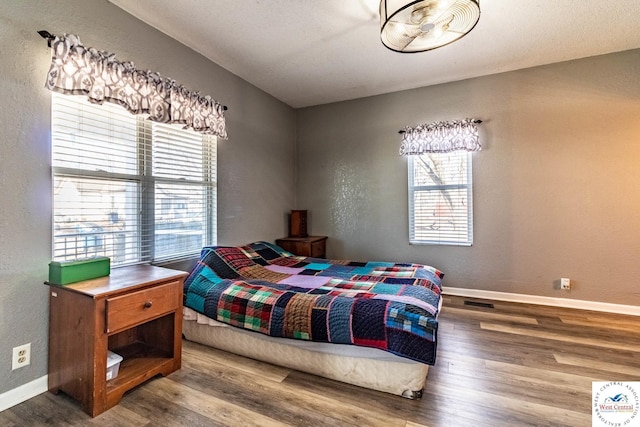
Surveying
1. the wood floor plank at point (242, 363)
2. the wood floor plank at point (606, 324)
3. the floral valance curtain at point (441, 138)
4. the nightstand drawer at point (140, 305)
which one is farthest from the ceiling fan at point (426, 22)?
the wood floor plank at point (606, 324)

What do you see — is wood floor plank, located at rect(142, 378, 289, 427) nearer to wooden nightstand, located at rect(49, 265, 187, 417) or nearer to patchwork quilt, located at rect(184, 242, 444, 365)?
wooden nightstand, located at rect(49, 265, 187, 417)

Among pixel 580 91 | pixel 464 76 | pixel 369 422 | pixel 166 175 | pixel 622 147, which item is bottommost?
pixel 369 422

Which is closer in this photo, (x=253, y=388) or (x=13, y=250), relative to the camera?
(x=13, y=250)

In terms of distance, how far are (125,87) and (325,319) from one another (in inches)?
81.4

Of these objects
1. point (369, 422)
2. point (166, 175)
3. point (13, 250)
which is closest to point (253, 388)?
point (369, 422)

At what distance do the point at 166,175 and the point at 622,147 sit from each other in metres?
4.38

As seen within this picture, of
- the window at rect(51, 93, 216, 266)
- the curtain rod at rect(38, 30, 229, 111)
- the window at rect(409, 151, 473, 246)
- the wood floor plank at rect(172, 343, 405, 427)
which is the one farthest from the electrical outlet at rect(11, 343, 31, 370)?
the window at rect(409, 151, 473, 246)

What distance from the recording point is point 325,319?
1737 millimetres

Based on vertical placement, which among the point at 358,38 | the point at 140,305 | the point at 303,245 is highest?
the point at 358,38

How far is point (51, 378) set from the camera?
5.38ft

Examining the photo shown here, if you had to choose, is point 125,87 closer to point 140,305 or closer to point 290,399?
point 140,305

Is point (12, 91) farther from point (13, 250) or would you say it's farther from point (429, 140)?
point (429, 140)

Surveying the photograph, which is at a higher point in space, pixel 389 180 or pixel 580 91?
pixel 580 91

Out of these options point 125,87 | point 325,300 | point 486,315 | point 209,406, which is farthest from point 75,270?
point 486,315
